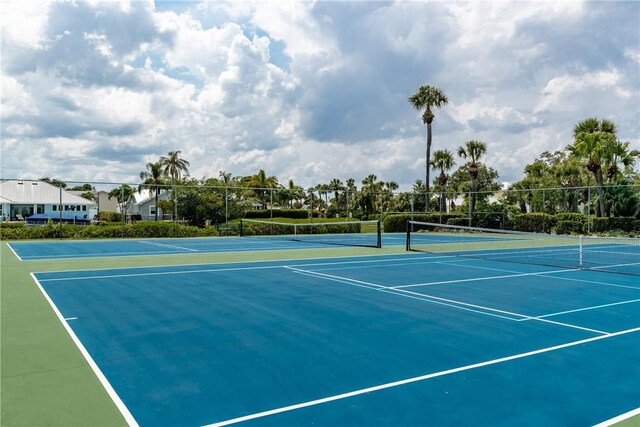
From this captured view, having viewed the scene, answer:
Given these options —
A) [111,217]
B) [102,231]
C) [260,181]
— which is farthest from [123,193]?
[260,181]

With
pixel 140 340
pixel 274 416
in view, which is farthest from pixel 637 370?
pixel 140 340

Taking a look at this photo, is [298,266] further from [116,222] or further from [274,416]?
[116,222]

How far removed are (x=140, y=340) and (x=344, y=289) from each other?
5138 millimetres

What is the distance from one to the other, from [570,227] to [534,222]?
98.4 inches

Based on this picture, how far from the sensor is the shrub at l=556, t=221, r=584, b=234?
3288cm

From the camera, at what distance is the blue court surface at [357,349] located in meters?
4.55

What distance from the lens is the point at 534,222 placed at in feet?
116

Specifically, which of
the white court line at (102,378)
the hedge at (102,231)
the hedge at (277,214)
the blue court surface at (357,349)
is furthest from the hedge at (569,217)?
the white court line at (102,378)

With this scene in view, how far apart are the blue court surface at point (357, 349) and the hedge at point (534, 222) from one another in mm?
23578

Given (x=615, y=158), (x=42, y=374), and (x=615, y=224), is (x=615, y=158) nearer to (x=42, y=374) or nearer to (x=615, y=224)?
(x=615, y=224)

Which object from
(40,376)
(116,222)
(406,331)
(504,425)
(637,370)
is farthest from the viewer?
(116,222)

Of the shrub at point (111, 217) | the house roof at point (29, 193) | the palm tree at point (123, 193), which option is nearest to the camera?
the palm tree at point (123, 193)

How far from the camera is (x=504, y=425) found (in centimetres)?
424

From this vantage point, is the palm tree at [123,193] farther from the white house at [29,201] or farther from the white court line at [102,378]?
the white court line at [102,378]
